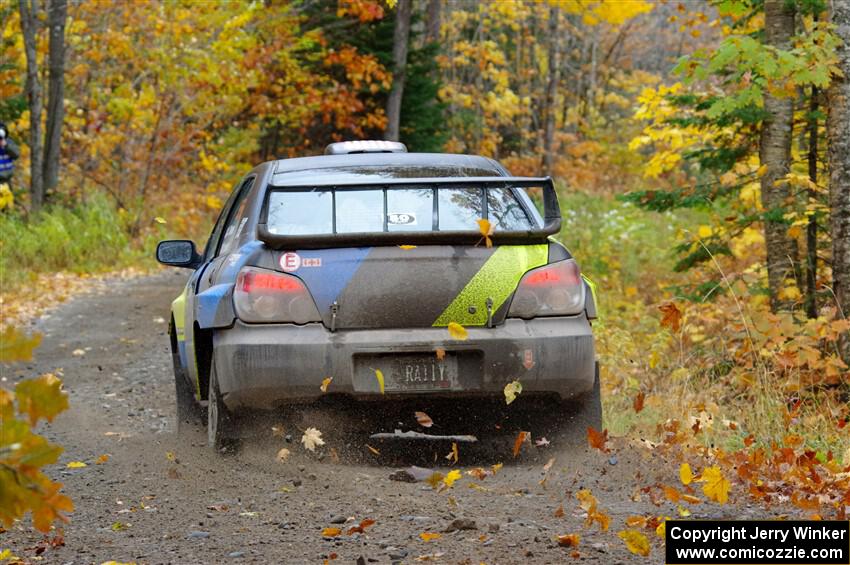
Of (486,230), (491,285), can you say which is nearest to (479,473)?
(491,285)

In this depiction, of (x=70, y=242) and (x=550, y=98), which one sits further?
(x=550, y=98)

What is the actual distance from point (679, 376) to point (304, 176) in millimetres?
3956

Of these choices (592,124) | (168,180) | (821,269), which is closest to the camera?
(821,269)

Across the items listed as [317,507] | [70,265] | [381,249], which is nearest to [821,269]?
[381,249]

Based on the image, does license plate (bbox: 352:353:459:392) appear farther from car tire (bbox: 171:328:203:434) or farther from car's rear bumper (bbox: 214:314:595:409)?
car tire (bbox: 171:328:203:434)

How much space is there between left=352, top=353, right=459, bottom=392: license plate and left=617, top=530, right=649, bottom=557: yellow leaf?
160cm

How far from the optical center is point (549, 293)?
5895mm

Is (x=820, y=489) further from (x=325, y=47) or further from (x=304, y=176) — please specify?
(x=325, y=47)

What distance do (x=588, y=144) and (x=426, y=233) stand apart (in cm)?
3890

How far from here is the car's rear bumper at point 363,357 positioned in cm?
570

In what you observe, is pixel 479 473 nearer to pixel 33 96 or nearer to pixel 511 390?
pixel 511 390

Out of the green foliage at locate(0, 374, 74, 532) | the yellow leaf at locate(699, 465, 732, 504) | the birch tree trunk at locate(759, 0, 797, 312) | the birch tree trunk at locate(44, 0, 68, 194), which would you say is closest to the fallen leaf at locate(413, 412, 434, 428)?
the yellow leaf at locate(699, 465, 732, 504)

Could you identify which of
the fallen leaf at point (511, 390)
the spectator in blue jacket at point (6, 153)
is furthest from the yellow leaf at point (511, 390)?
the spectator in blue jacket at point (6, 153)

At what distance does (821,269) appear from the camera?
12.5 m
